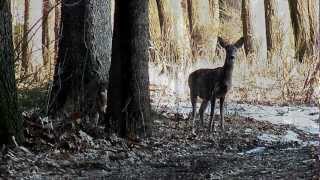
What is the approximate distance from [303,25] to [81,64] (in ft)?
35.7

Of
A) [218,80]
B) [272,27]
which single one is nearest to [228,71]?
[218,80]

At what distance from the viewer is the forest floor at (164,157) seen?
8.48 m

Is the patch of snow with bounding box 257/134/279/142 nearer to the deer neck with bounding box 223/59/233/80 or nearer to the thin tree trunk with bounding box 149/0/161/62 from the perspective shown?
the deer neck with bounding box 223/59/233/80

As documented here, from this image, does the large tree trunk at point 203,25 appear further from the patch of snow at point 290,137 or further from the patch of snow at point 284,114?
the patch of snow at point 290,137

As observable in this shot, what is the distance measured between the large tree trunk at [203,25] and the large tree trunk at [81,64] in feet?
34.0

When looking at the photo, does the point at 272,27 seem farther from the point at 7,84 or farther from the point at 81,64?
the point at 7,84

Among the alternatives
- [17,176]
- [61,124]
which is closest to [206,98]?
[61,124]

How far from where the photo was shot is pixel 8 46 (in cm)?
932

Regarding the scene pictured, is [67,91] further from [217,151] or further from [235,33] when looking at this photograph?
[235,33]

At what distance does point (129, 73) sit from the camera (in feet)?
34.3

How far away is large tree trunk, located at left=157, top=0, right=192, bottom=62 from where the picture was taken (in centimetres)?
2069

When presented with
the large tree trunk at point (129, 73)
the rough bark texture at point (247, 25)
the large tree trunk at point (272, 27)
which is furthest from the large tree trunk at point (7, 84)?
the rough bark texture at point (247, 25)

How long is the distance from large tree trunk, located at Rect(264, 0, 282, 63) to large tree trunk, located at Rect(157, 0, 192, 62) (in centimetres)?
253

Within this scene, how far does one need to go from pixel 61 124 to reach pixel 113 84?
0.98 meters
